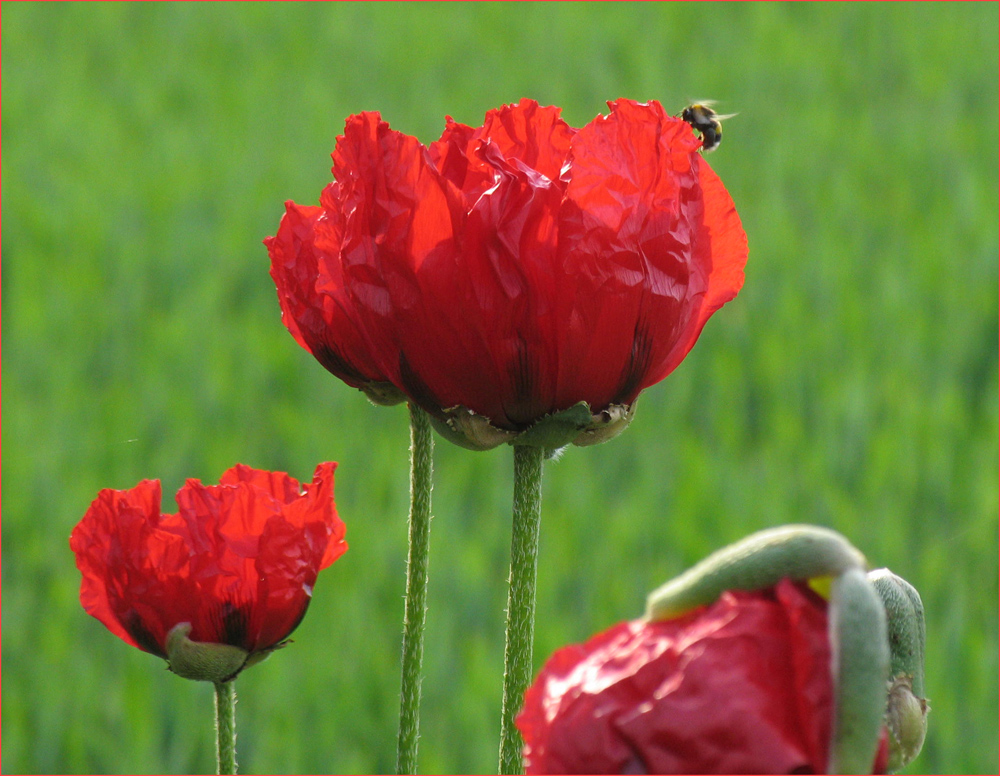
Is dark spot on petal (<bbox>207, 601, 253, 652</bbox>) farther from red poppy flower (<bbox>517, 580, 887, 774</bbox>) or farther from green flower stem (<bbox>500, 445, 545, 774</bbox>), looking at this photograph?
red poppy flower (<bbox>517, 580, 887, 774</bbox>)

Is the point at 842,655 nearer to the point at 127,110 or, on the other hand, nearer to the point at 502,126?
the point at 502,126

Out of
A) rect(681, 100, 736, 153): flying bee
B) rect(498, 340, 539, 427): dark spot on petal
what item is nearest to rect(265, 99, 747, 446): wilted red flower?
rect(498, 340, 539, 427): dark spot on petal

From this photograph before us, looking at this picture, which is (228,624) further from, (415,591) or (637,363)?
(637,363)

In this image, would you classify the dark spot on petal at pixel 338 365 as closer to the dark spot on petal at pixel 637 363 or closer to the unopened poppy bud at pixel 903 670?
the dark spot on petal at pixel 637 363

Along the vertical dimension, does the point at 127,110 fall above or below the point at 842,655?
above

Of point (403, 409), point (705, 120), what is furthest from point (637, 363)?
point (403, 409)

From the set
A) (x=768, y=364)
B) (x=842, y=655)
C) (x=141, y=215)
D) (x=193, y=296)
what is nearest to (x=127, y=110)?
(x=141, y=215)
